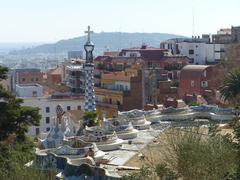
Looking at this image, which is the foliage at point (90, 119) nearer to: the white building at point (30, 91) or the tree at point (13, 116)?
the tree at point (13, 116)

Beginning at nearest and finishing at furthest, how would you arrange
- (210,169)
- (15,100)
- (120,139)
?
1. (210,169)
2. (15,100)
3. (120,139)

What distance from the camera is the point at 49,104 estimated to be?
181 feet

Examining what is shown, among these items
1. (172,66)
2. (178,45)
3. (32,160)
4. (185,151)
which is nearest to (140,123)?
(32,160)

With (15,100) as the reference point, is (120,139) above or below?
below

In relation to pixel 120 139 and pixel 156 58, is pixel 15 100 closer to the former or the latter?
pixel 120 139

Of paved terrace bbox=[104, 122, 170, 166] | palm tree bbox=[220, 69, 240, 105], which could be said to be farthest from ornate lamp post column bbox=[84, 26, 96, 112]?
palm tree bbox=[220, 69, 240, 105]

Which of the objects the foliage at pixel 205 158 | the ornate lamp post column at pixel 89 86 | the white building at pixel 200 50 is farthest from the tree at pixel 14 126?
the white building at pixel 200 50

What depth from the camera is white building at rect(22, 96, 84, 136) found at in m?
54.7

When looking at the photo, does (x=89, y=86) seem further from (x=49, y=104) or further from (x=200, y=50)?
(x=200, y=50)

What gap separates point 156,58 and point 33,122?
41352 millimetres

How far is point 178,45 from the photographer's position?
77188 mm

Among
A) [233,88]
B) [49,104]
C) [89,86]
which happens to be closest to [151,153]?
[89,86]

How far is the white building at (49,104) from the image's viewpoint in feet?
179

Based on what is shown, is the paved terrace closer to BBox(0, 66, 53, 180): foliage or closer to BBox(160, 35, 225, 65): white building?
BBox(0, 66, 53, 180): foliage
